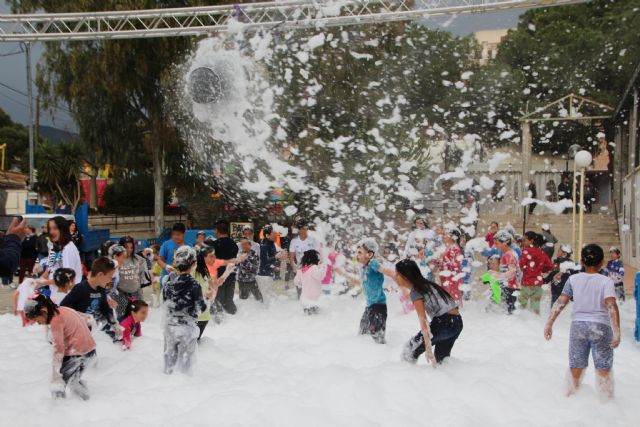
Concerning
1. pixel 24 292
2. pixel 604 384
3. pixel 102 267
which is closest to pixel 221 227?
pixel 24 292

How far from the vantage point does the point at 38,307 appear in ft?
17.0

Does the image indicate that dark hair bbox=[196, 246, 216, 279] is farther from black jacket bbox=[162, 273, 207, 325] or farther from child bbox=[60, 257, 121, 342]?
black jacket bbox=[162, 273, 207, 325]

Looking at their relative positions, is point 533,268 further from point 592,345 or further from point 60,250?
point 60,250

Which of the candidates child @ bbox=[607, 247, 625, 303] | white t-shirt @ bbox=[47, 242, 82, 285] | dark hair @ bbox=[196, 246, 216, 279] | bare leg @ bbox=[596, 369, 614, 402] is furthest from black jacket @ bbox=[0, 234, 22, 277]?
child @ bbox=[607, 247, 625, 303]

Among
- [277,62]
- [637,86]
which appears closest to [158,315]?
[277,62]

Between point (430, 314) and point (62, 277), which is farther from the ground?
point (62, 277)

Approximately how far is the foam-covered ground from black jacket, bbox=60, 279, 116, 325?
610 mm

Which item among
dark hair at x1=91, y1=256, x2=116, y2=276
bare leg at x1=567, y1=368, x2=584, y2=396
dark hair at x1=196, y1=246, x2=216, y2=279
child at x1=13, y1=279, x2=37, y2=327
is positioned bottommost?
bare leg at x1=567, y1=368, x2=584, y2=396

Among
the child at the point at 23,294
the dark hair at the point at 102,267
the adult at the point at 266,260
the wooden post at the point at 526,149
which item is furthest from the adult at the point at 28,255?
the wooden post at the point at 526,149

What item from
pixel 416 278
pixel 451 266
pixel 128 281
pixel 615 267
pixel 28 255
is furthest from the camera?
pixel 28 255

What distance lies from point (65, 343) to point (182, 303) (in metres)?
1.18

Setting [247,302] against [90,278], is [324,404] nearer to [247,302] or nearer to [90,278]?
[90,278]

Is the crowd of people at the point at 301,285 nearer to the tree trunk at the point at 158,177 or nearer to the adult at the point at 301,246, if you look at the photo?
the adult at the point at 301,246

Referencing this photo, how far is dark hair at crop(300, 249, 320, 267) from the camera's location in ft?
34.6
